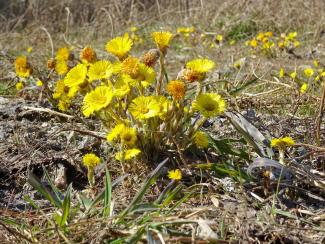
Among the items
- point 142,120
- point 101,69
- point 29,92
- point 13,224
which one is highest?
point 101,69

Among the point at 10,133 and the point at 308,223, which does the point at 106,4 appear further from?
the point at 308,223

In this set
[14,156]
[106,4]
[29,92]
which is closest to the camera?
[14,156]

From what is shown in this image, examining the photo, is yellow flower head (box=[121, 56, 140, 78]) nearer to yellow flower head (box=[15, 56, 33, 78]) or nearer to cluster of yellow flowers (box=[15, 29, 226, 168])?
cluster of yellow flowers (box=[15, 29, 226, 168])

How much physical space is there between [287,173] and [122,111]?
2.05ft

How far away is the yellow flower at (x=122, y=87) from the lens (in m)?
1.62

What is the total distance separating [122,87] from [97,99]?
0.10 m

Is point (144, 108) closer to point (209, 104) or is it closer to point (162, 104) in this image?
point (162, 104)

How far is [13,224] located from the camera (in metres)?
1.40

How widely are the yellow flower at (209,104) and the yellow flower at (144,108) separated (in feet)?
0.43

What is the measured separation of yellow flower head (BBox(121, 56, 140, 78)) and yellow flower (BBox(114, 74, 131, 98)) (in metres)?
0.03

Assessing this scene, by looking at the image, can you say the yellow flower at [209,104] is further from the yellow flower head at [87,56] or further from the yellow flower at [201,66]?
the yellow flower head at [87,56]

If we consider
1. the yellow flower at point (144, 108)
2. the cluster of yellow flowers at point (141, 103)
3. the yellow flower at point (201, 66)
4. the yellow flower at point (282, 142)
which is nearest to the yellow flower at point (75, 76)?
the cluster of yellow flowers at point (141, 103)

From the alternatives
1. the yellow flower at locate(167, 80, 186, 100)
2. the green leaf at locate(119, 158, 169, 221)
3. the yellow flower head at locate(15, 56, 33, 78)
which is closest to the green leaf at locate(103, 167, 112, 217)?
the green leaf at locate(119, 158, 169, 221)

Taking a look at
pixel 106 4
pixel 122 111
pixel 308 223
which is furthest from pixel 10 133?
pixel 106 4
